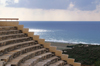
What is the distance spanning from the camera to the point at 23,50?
11.6 m

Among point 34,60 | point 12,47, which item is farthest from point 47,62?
point 12,47

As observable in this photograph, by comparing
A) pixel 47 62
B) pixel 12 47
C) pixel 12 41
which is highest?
pixel 12 41

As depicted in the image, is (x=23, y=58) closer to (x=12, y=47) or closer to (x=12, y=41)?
(x=12, y=47)

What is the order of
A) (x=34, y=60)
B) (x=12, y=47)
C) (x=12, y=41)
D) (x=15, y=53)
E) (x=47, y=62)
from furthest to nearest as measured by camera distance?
(x=12, y=41)
(x=47, y=62)
(x=12, y=47)
(x=34, y=60)
(x=15, y=53)

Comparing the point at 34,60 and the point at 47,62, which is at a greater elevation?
the point at 34,60

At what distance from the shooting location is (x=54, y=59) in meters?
13.4

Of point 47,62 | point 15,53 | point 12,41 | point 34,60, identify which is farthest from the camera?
point 12,41

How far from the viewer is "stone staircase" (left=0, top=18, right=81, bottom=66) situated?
971 centimetres

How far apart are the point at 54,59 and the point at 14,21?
198 inches

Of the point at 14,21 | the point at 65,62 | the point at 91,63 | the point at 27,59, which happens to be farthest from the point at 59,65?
the point at 91,63

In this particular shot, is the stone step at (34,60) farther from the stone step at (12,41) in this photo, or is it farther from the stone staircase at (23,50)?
the stone step at (12,41)

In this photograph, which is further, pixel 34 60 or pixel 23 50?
pixel 23 50

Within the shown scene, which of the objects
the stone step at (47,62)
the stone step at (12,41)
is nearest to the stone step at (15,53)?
the stone step at (12,41)

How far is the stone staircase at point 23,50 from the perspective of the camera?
382 inches
